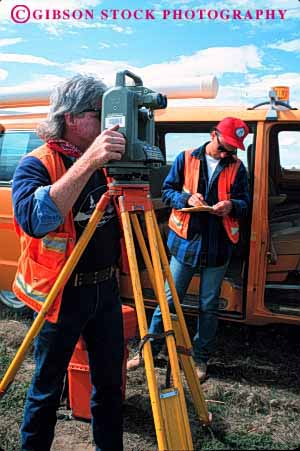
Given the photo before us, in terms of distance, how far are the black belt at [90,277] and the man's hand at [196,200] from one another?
1262mm

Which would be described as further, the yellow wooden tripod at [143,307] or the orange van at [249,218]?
the orange van at [249,218]

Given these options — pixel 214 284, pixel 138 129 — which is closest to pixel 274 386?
pixel 214 284

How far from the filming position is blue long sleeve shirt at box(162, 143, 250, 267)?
132 inches

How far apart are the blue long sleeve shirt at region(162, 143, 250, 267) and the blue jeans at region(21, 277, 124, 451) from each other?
119 centimetres

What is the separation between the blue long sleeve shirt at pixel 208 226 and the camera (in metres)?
3.36

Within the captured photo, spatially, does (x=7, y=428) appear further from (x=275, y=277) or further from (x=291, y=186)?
(x=291, y=186)

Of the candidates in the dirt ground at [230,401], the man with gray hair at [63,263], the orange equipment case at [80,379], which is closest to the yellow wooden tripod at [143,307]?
the man with gray hair at [63,263]

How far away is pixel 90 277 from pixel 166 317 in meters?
0.45

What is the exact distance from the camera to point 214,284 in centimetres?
343

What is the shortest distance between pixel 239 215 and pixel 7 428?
2.06 meters

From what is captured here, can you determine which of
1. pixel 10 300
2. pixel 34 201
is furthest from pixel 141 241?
pixel 10 300

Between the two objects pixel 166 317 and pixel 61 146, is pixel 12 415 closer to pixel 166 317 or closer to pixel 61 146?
pixel 166 317

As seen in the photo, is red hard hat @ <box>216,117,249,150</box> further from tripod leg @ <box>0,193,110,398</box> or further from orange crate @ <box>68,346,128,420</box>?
orange crate @ <box>68,346,128,420</box>

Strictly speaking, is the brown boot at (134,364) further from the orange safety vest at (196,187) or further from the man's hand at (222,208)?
the man's hand at (222,208)
